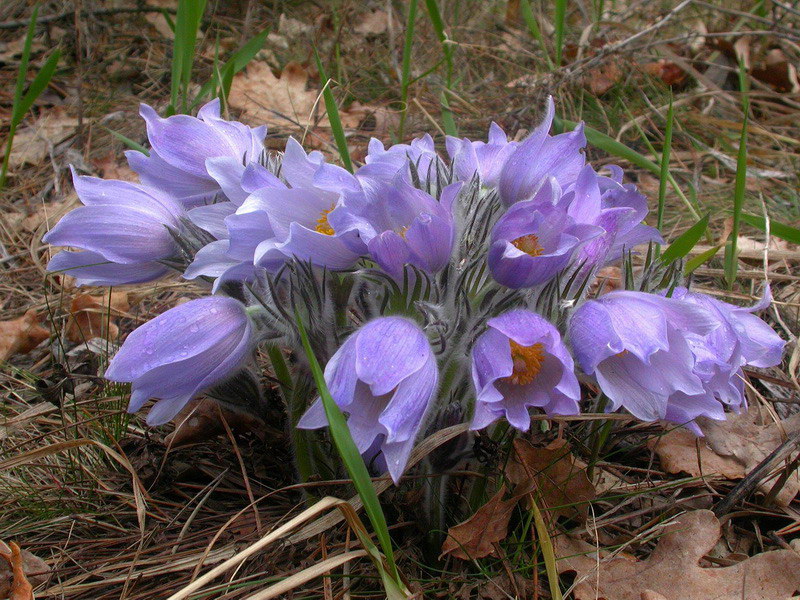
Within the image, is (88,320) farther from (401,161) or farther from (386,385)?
(386,385)

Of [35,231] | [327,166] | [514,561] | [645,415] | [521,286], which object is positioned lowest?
[35,231]

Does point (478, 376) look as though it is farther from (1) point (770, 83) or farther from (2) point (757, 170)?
(1) point (770, 83)

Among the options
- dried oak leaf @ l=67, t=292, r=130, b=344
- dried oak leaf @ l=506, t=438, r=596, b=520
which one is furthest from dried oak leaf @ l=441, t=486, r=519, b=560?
dried oak leaf @ l=67, t=292, r=130, b=344

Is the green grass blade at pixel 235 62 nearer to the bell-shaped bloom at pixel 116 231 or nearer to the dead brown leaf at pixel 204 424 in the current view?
the bell-shaped bloom at pixel 116 231

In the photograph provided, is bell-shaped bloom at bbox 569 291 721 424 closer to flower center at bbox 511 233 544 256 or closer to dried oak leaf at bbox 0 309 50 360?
flower center at bbox 511 233 544 256

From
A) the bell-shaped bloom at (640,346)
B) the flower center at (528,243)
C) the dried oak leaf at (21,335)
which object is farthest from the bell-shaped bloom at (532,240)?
the dried oak leaf at (21,335)

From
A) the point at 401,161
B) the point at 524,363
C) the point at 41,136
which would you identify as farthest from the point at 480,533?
the point at 41,136

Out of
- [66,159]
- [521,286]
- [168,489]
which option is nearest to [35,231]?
[66,159]
